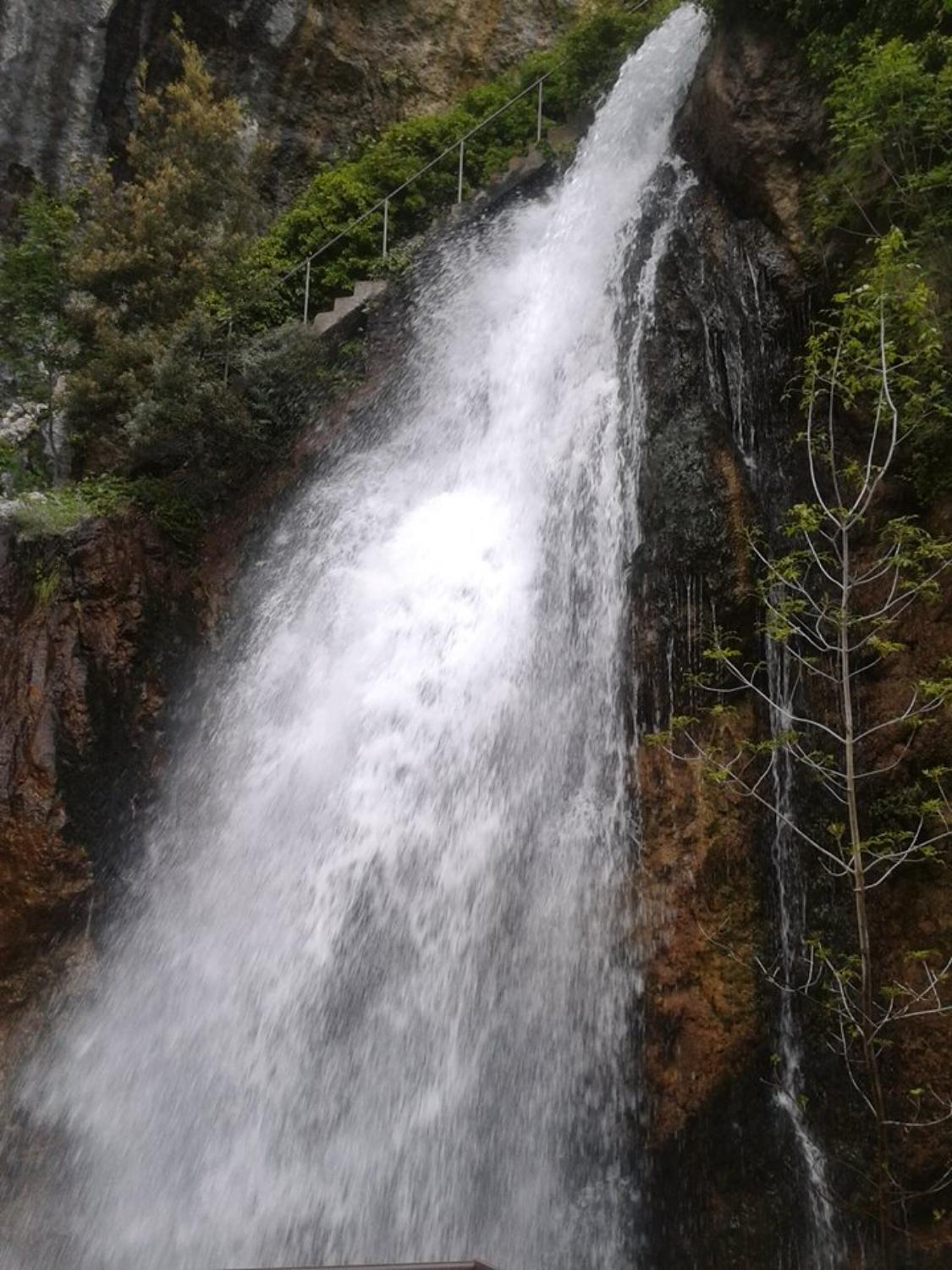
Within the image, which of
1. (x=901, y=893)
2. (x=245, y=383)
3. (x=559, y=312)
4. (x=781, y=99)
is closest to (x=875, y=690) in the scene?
(x=901, y=893)

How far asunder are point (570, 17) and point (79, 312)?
10988mm

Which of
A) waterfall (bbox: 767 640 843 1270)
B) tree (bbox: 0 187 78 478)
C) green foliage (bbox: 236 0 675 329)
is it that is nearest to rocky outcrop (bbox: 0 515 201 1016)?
tree (bbox: 0 187 78 478)

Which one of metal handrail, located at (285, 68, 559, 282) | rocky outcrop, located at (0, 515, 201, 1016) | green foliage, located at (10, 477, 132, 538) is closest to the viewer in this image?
rocky outcrop, located at (0, 515, 201, 1016)

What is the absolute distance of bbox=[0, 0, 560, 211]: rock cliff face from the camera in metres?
14.9

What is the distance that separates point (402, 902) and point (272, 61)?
14191 millimetres

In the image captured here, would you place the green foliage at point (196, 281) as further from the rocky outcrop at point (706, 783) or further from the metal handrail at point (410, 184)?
the rocky outcrop at point (706, 783)

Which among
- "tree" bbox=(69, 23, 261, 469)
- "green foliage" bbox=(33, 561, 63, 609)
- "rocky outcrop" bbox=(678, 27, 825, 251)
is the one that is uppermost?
"tree" bbox=(69, 23, 261, 469)

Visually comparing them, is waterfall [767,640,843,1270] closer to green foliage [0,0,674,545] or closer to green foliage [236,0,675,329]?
green foliage [0,0,674,545]

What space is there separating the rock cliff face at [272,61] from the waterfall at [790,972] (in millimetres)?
12630

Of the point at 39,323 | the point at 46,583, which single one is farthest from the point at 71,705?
the point at 39,323

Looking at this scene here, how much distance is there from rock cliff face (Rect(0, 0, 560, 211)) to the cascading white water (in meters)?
8.48

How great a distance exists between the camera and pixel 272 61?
1591 cm

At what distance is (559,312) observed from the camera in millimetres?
10242

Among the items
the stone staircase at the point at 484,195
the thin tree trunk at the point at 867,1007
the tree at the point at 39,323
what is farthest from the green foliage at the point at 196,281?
the thin tree trunk at the point at 867,1007
